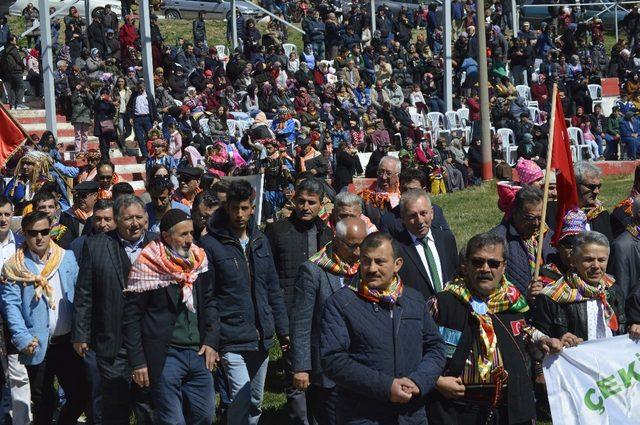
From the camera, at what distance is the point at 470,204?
20.9 m

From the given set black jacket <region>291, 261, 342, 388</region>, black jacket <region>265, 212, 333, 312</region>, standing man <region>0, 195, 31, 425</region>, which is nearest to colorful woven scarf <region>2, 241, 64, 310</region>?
standing man <region>0, 195, 31, 425</region>

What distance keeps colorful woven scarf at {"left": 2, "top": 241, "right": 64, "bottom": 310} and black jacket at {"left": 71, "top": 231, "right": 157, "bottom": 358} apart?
412mm

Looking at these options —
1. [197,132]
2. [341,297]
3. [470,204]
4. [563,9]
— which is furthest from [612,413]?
[563,9]

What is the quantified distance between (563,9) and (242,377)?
36071mm

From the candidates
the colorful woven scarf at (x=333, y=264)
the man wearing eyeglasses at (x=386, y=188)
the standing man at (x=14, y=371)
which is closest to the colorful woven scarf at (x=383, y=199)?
the man wearing eyeglasses at (x=386, y=188)

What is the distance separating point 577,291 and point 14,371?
4153 mm

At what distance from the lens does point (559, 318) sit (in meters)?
8.01

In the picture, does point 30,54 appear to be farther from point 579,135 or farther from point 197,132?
point 579,135

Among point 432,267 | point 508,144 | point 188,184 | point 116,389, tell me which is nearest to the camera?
point 116,389

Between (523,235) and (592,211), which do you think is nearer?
(523,235)

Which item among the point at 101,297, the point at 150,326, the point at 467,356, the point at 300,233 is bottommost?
the point at 467,356

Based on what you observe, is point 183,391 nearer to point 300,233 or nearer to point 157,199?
point 300,233

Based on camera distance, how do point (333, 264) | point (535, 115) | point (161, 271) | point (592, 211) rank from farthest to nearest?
point (535, 115) < point (592, 211) < point (333, 264) < point (161, 271)

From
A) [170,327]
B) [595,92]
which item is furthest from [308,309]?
[595,92]
